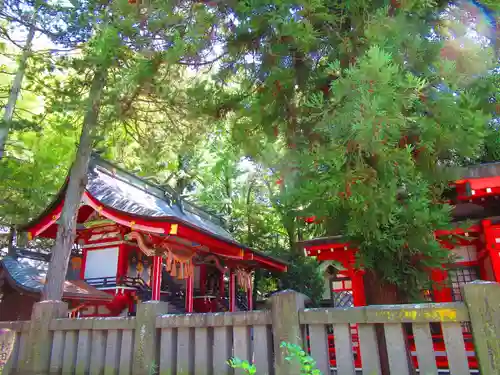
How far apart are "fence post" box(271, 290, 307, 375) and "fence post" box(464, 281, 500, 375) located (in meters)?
1.33

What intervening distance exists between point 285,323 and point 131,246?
8.45 m

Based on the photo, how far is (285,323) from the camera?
331 centimetres

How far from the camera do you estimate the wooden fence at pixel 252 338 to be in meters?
2.83

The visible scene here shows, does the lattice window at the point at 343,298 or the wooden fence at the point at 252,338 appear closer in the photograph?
the wooden fence at the point at 252,338

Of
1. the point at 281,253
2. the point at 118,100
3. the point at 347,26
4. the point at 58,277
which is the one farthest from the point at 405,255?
the point at 281,253

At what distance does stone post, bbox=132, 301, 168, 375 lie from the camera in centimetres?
367

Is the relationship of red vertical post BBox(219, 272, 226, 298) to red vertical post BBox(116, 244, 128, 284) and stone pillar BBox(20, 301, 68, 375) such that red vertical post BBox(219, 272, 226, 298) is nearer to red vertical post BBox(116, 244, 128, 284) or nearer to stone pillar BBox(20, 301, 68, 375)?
red vertical post BBox(116, 244, 128, 284)

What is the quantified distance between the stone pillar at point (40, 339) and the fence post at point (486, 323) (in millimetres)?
4273

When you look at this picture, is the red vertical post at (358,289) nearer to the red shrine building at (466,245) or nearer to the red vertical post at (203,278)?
the red shrine building at (466,245)

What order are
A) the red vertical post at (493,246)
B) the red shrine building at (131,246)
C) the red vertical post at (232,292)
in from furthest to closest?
the red vertical post at (232,292) → the red shrine building at (131,246) → the red vertical post at (493,246)

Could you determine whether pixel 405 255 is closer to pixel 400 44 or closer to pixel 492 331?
pixel 492 331

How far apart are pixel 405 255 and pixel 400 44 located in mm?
2479

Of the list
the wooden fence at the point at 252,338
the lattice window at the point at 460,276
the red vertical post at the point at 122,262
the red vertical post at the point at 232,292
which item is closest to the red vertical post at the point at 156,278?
the red vertical post at the point at 122,262

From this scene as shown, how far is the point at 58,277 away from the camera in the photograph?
7.15m
